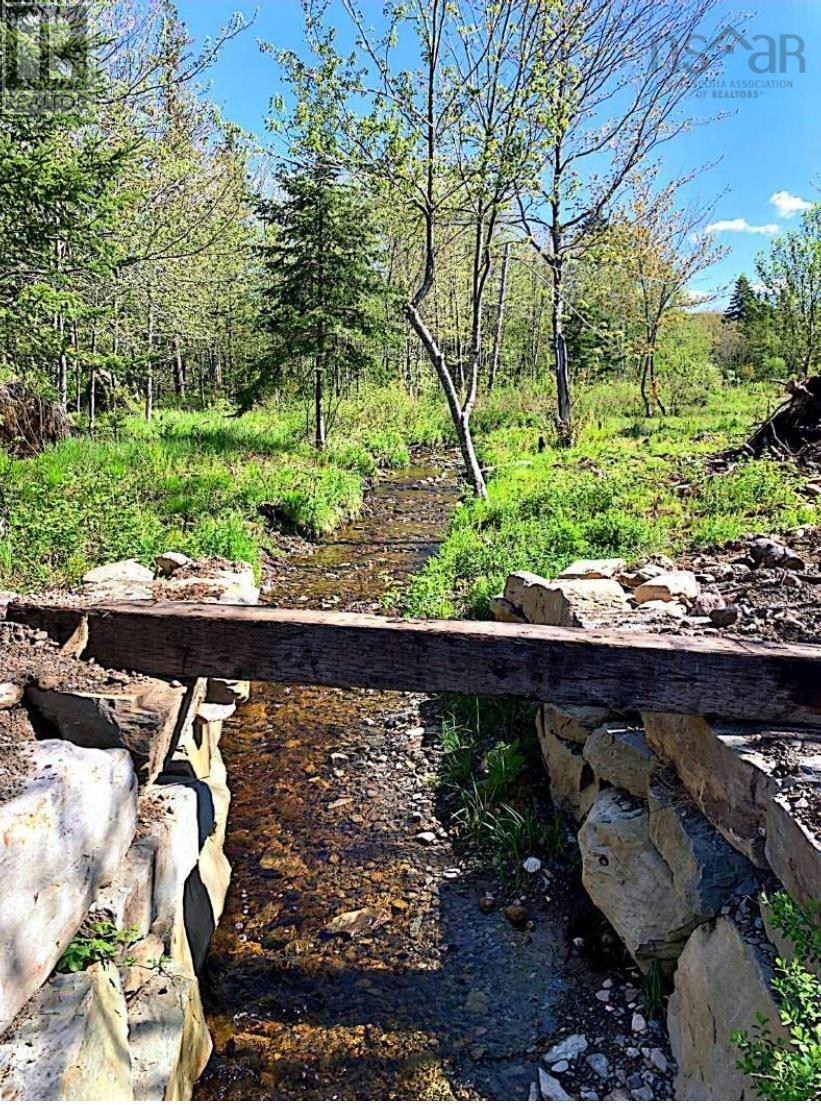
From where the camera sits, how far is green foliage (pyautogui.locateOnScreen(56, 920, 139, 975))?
7.41 feet

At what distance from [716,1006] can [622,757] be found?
4.16 feet

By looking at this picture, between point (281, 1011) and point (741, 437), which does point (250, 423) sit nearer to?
point (741, 437)

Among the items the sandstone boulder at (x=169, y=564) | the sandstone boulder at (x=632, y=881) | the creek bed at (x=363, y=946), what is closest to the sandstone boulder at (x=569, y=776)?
the sandstone boulder at (x=632, y=881)

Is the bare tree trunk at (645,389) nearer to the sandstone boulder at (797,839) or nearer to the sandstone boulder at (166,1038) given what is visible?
the sandstone boulder at (797,839)

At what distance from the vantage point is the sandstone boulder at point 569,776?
391cm

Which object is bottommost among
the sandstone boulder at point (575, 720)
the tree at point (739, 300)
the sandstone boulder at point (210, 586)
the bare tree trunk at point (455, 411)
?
the sandstone boulder at point (575, 720)

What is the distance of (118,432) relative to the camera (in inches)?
569

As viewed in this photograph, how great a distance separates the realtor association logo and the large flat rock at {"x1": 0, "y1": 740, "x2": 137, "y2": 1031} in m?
6.92

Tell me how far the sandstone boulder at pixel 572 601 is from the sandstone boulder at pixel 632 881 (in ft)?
3.41

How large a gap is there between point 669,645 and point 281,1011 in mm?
2273

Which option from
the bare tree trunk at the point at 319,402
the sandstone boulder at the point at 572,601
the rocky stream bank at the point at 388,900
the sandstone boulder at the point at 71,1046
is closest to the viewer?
the sandstone boulder at the point at 71,1046

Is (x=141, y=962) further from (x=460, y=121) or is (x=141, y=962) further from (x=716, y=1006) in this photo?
(x=460, y=121)

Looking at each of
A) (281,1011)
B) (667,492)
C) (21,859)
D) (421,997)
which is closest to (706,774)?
(421,997)

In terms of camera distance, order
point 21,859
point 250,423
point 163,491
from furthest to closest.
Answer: point 250,423 → point 163,491 → point 21,859
